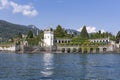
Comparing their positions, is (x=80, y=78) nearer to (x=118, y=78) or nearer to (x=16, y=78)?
(x=118, y=78)

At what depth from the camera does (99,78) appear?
166ft

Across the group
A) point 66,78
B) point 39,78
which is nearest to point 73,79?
point 66,78

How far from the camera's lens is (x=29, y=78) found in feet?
163

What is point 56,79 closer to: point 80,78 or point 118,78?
point 80,78

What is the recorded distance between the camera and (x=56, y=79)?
4922cm

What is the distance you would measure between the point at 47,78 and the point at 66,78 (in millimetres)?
2583

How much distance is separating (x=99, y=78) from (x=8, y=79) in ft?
40.5

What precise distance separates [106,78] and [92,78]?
1973mm

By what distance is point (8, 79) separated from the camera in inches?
1897

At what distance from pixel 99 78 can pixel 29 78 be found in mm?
9536

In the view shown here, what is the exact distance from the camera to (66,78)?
50.4 m

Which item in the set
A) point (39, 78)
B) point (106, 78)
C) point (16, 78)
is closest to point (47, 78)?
point (39, 78)

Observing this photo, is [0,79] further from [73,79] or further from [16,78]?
[73,79]

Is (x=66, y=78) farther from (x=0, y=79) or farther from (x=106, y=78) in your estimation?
(x=0, y=79)
